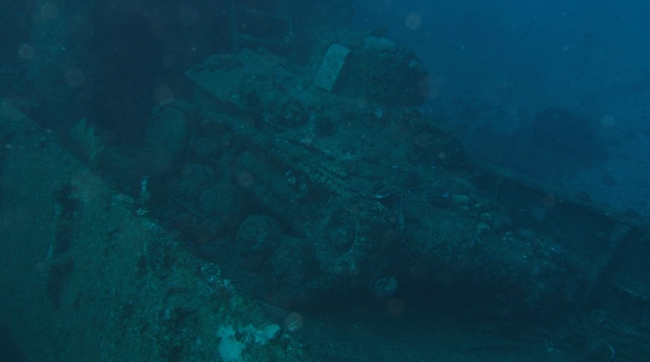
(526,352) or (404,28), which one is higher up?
(404,28)

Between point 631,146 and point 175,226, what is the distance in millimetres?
24881

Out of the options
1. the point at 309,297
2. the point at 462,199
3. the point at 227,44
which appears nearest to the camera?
the point at 309,297

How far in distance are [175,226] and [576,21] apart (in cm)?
6289

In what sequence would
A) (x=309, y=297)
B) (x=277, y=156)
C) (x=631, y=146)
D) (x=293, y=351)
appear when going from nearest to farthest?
(x=293, y=351)
(x=309, y=297)
(x=277, y=156)
(x=631, y=146)

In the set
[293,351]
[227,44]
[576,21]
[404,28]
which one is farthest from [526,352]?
[576,21]

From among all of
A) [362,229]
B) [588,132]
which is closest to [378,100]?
[362,229]

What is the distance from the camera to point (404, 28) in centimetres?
3130

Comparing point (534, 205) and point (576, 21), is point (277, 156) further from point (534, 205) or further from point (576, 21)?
point (576, 21)

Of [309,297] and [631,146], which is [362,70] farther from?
[631,146]

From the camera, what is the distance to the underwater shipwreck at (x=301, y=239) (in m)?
2.81

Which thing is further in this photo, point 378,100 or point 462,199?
point 378,100

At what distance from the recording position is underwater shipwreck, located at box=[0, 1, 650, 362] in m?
2.81

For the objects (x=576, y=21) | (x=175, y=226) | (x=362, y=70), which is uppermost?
(x=576, y=21)

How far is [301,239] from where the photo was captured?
15.6 ft
